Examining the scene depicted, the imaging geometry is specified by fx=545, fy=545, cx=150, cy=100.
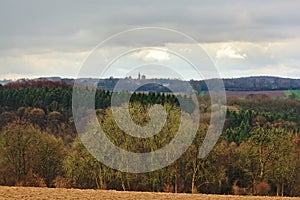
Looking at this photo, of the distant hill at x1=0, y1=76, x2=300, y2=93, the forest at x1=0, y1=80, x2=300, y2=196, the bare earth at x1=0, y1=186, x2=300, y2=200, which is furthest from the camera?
the distant hill at x1=0, y1=76, x2=300, y2=93

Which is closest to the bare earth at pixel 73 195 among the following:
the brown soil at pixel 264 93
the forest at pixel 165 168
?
the forest at pixel 165 168

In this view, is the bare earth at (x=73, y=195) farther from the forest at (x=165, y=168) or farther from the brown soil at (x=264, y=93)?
the brown soil at (x=264, y=93)

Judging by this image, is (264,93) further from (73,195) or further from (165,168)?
(73,195)

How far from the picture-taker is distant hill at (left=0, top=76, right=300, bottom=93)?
143ft

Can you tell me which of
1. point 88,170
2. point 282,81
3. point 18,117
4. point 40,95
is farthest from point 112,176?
point 282,81

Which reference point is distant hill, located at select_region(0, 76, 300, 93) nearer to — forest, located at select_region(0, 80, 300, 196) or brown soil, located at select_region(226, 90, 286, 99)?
brown soil, located at select_region(226, 90, 286, 99)

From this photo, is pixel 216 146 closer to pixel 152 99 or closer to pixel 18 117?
pixel 152 99

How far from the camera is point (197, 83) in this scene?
41.2 metres

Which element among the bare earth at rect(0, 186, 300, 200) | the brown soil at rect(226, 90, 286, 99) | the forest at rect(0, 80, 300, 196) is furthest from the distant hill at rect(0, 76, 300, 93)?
the bare earth at rect(0, 186, 300, 200)

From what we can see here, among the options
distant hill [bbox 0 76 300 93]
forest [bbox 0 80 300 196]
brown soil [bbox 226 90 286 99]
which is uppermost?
distant hill [bbox 0 76 300 93]

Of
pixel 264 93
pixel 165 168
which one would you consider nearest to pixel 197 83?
pixel 165 168

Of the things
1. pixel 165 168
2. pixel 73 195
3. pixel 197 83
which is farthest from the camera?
pixel 165 168

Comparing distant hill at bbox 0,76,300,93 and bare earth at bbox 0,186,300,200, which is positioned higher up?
distant hill at bbox 0,76,300,93

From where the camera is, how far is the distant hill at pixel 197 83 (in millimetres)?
43625
